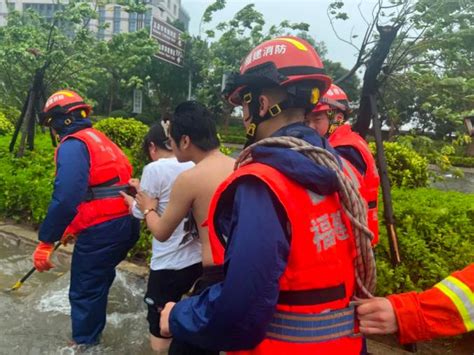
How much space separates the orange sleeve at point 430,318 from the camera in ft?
4.33

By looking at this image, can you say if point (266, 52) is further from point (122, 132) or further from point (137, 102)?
point (137, 102)

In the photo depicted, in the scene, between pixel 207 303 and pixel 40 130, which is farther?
pixel 40 130

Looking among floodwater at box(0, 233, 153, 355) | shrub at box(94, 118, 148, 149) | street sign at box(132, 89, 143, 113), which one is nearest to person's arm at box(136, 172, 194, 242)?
floodwater at box(0, 233, 153, 355)

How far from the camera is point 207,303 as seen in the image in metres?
1.39

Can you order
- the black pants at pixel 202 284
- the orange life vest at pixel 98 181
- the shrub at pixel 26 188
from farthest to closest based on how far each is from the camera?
1. the shrub at pixel 26 188
2. the orange life vest at pixel 98 181
3. the black pants at pixel 202 284

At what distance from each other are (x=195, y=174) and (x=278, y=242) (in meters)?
1.15

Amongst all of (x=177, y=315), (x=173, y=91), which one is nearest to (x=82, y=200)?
(x=177, y=315)

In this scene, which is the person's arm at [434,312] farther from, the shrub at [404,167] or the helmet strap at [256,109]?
the shrub at [404,167]

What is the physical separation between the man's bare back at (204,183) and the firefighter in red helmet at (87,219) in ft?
3.65

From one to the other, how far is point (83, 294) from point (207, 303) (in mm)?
2192

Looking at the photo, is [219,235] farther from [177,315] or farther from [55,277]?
[55,277]

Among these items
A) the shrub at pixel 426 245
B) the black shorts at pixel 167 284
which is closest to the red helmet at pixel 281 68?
the black shorts at pixel 167 284

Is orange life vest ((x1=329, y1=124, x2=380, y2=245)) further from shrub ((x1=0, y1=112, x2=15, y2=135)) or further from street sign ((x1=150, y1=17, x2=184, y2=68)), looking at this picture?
shrub ((x1=0, y1=112, x2=15, y2=135))

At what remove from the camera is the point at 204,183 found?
7.76 ft
